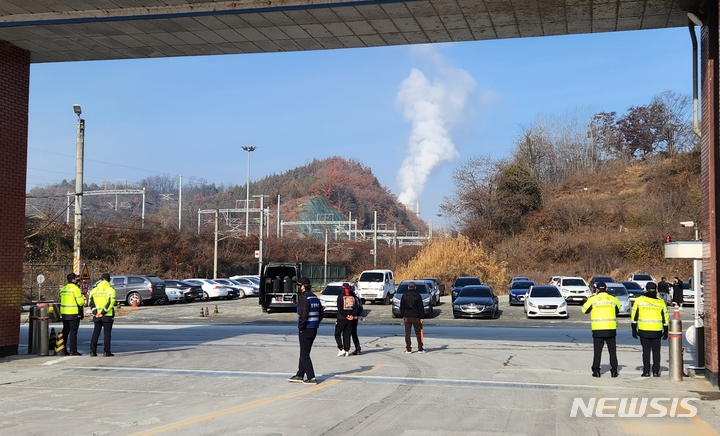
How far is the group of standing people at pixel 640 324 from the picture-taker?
13961 mm

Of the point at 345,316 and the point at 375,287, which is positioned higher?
the point at 345,316

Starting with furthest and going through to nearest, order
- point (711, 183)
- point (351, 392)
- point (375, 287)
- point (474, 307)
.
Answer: point (375, 287)
point (474, 307)
point (711, 183)
point (351, 392)

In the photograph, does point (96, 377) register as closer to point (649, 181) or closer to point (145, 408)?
point (145, 408)

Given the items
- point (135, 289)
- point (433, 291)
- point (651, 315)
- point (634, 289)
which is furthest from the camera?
point (135, 289)

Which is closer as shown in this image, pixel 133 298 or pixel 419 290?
pixel 419 290

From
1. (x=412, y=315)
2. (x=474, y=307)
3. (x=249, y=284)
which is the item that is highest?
(x=412, y=315)

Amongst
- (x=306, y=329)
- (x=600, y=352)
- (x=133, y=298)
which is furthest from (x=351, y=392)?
(x=133, y=298)

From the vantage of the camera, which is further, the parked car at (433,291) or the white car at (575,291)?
the white car at (575,291)

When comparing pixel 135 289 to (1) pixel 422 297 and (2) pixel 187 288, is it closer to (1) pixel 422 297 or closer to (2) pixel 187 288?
(2) pixel 187 288

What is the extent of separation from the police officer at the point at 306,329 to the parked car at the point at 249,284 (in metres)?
41.4

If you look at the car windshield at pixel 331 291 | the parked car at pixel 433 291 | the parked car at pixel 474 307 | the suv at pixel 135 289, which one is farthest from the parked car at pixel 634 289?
the suv at pixel 135 289

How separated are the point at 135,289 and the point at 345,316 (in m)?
28.3

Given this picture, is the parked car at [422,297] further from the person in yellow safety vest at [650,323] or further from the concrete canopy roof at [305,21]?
the person in yellow safety vest at [650,323]

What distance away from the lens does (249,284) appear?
186ft
